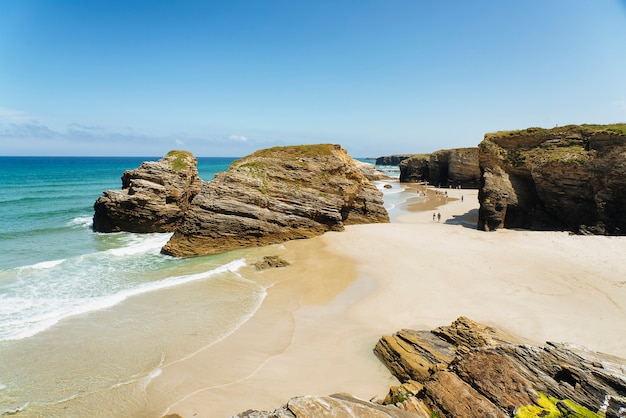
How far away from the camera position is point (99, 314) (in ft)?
46.3

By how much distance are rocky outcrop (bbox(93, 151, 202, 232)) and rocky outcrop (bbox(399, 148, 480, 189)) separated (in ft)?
182

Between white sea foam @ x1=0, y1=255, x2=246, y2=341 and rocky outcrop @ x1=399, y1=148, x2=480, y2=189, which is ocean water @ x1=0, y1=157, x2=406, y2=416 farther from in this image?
rocky outcrop @ x1=399, y1=148, x2=480, y2=189

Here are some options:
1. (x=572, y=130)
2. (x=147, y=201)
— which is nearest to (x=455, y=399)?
(x=147, y=201)

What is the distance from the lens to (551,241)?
75.2ft

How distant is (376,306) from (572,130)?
25.3 metres

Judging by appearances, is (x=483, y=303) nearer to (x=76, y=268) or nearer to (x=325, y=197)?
(x=325, y=197)

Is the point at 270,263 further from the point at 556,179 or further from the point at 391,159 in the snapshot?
the point at 391,159

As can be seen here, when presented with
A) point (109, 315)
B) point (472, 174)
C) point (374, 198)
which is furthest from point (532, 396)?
point (472, 174)

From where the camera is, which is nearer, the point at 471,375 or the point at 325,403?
the point at 325,403

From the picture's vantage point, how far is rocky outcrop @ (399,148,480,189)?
66.2 metres

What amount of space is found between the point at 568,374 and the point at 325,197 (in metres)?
22.4

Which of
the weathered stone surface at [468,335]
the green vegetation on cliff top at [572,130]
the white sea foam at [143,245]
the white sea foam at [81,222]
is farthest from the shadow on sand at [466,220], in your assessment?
the white sea foam at [81,222]

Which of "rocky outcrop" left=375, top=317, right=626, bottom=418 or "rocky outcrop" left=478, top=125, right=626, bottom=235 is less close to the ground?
"rocky outcrop" left=478, top=125, right=626, bottom=235

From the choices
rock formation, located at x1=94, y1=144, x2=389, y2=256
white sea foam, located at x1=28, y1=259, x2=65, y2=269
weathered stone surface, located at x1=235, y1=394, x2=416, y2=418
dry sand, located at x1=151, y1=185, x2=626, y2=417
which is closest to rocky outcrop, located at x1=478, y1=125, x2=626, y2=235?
dry sand, located at x1=151, y1=185, x2=626, y2=417
